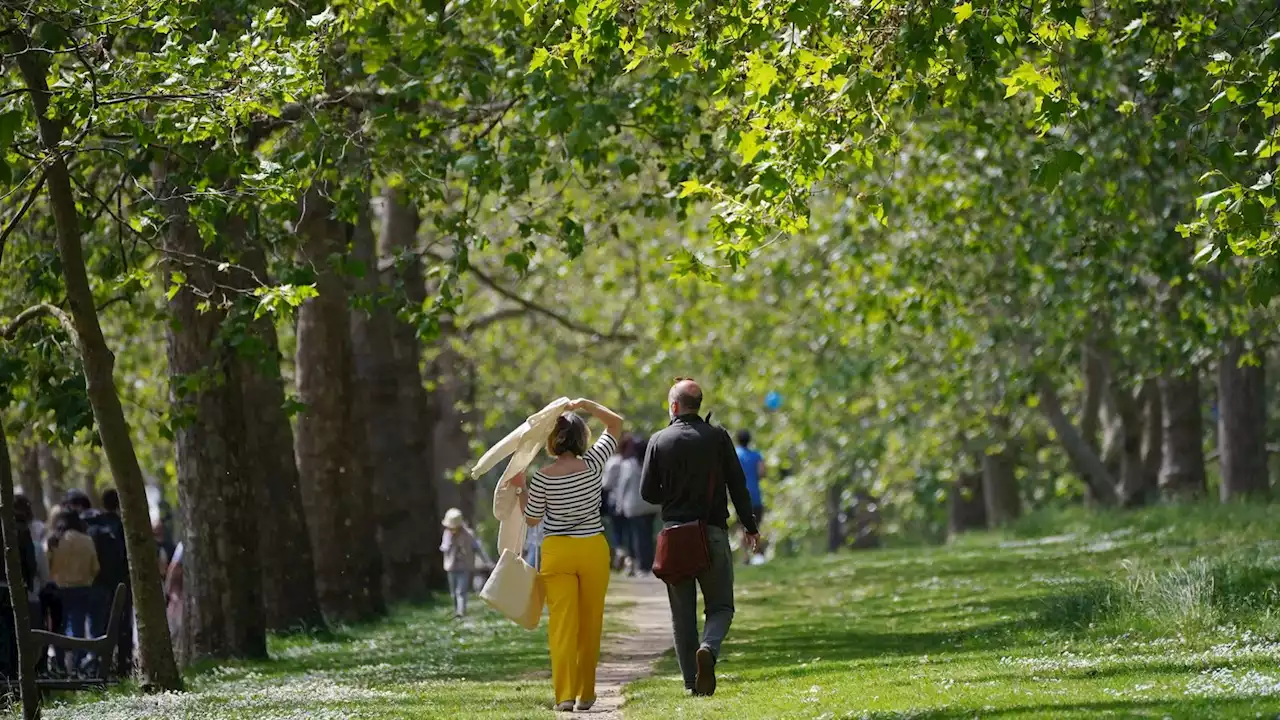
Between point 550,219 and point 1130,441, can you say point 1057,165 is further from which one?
point 1130,441

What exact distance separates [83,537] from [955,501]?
2965 centimetres

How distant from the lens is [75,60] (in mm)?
16688

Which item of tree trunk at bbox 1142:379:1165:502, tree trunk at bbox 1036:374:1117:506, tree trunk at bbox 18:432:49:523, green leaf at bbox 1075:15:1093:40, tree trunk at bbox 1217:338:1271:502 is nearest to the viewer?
green leaf at bbox 1075:15:1093:40

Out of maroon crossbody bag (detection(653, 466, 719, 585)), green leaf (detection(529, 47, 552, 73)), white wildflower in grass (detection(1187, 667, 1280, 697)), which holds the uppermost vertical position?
green leaf (detection(529, 47, 552, 73))

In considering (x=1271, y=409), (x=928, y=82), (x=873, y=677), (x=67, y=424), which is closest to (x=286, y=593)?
(x=67, y=424)

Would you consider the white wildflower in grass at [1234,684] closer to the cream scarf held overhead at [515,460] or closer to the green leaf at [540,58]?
the cream scarf held overhead at [515,460]

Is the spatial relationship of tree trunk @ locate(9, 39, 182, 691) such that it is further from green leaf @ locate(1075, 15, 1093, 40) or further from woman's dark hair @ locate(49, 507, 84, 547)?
green leaf @ locate(1075, 15, 1093, 40)

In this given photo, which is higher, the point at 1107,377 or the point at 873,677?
the point at 1107,377

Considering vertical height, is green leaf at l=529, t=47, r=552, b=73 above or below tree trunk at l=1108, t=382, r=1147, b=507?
above

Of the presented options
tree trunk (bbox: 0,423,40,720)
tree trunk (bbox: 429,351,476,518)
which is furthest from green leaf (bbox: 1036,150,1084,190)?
tree trunk (bbox: 429,351,476,518)

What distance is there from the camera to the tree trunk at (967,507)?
44.6 meters

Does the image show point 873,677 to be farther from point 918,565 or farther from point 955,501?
point 955,501

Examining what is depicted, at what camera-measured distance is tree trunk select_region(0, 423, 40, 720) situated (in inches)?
443

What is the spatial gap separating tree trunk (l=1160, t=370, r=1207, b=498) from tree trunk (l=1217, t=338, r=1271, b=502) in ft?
1.90
